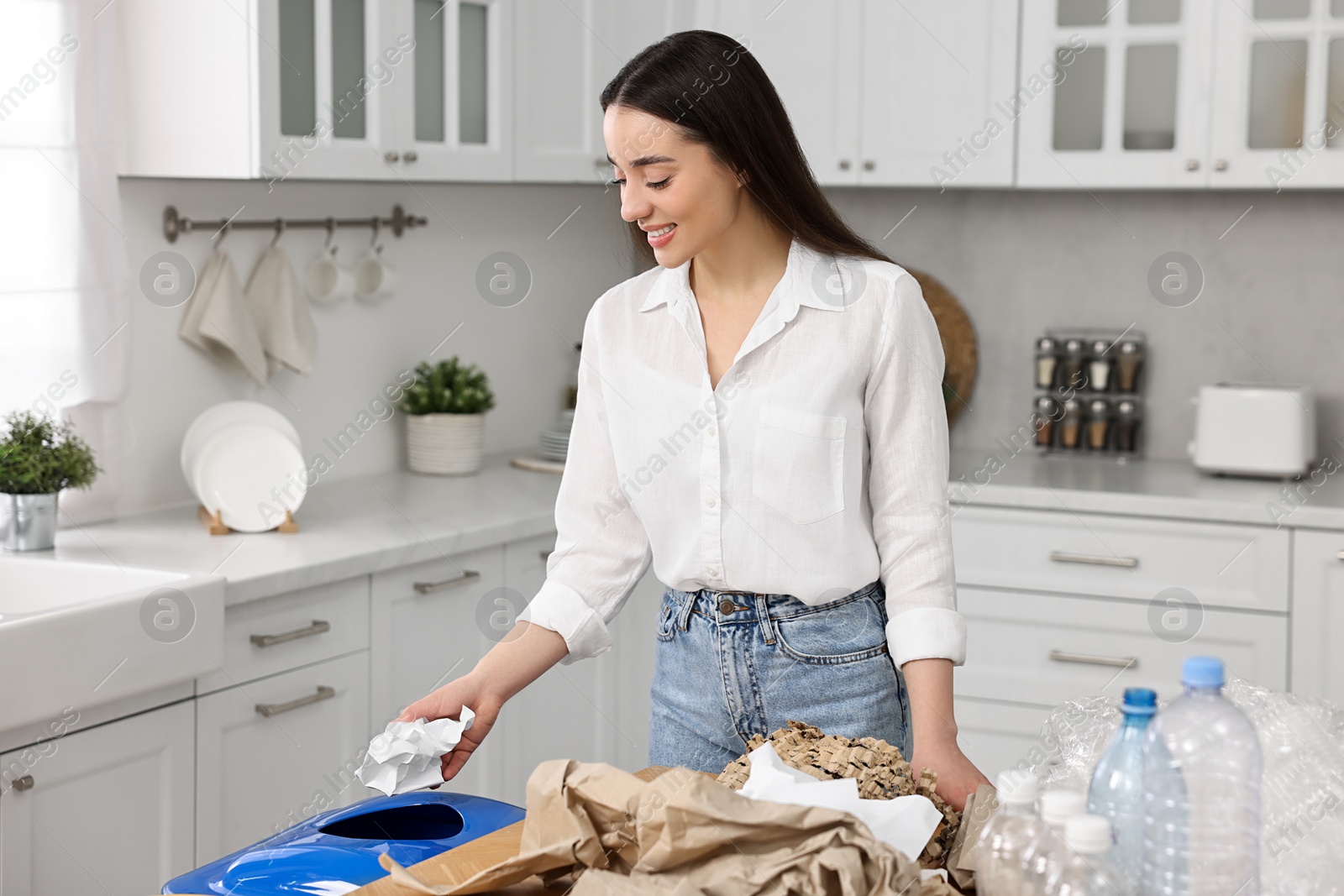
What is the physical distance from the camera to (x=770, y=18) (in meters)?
3.22

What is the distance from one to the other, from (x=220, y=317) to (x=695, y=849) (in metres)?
1.99

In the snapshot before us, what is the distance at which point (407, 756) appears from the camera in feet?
3.88

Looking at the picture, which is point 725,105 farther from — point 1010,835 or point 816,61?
point 816,61

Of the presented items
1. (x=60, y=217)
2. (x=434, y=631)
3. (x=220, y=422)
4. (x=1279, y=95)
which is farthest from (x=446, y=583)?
(x=1279, y=95)

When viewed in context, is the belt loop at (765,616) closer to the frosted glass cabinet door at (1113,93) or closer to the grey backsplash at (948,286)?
the grey backsplash at (948,286)

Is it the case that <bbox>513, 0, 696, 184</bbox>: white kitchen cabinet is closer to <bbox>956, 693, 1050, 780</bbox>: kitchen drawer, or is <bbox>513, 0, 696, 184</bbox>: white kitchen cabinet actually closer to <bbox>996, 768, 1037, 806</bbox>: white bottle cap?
<bbox>956, 693, 1050, 780</bbox>: kitchen drawer

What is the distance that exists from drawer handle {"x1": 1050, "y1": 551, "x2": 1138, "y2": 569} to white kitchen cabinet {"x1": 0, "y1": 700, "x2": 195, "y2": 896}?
1.72 meters

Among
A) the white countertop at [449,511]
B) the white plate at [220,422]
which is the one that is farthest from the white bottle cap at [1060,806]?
the white plate at [220,422]

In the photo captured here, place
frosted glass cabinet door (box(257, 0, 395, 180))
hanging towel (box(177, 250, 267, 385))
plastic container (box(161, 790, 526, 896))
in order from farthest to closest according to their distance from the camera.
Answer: hanging towel (box(177, 250, 267, 385)) < frosted glass cabinet door (box(257, 0, 395, 180)) < plastic container (box(161, 790, 526, 896))

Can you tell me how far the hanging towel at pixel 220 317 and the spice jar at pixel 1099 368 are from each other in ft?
6.33

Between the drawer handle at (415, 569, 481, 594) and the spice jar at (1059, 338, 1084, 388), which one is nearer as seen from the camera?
the drawer handle at (415, 569, 481, 594)

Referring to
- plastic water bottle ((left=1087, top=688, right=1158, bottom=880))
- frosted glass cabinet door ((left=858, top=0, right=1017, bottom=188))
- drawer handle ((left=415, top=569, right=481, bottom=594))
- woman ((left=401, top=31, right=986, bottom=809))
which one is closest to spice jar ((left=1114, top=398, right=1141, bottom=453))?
frosted glass cabinet door ((left=858, top=0, right=1017, bottom=188))

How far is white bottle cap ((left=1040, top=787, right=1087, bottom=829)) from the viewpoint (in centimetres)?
83

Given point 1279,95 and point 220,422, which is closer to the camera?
point 220,422
